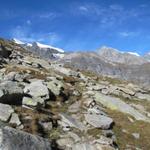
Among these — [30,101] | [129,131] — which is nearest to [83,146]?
[30,101]

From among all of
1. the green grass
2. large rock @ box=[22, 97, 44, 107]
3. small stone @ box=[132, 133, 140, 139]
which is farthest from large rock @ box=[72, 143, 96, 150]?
small stone @ box=[132, 133, 140, 139]

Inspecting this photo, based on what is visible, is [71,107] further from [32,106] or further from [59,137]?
[59,137]

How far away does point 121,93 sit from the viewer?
1709 inches

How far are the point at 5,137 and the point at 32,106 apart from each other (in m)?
9.95

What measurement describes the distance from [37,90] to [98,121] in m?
5.97

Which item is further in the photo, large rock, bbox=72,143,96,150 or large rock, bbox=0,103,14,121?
large rock, bbox=72,143,96,150

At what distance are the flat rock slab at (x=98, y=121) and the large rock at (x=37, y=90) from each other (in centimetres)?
426

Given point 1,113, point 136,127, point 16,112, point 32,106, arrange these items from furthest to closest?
1. point 136,127
2. point 32,106
3. point 16,112
4. point 1,113

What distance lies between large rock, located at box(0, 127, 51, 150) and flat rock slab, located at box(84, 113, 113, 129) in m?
8.46

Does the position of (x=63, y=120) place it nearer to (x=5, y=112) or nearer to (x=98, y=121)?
(x=98, y=121)

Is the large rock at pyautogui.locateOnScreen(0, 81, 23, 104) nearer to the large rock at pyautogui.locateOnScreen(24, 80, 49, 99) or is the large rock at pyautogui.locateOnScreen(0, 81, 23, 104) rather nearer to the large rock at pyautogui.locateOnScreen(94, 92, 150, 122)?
the large rock at pyautogui.locateOnScreen(24, 80, 49, 99)

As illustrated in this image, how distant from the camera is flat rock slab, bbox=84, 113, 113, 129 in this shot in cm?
2639

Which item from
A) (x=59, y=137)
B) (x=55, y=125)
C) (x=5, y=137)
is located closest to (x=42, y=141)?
(x=5, y=137)

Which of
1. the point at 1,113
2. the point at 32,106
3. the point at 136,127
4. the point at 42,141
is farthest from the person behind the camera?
the point at 136,127
